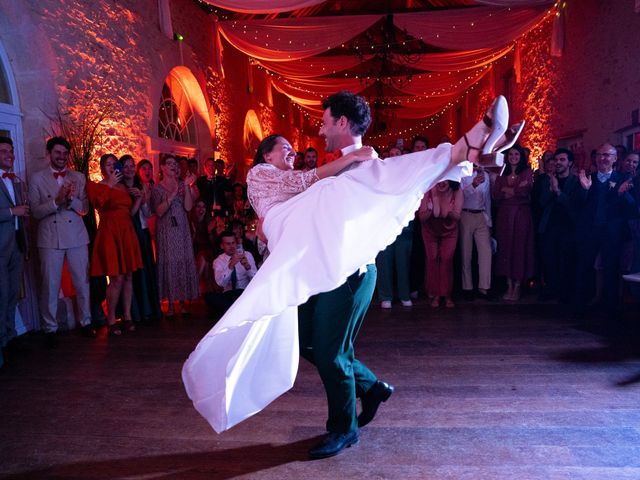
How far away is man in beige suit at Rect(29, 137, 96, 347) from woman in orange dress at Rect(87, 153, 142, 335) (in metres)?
0.14

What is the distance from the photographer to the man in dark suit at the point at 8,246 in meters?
3.54

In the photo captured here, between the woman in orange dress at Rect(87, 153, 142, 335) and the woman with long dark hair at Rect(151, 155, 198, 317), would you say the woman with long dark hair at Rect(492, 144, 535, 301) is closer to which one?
the woman with long dark hair at Rect(151, 155, 198, 317)

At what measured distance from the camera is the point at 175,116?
23.3ft

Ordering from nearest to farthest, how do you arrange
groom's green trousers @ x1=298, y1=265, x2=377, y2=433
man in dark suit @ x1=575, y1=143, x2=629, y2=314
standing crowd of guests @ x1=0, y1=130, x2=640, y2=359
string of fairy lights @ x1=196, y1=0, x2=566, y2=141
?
groom's green trousers @ x1=298, y1=265, x2=377, y2=433
standing crowd of guests @ x1=0, y1=130, x2=640, y2=359
man in dark suit @ x1=575, y1=143, x2=629, y2=314
string of fairy lights @ x1=196, y1=0, x2=566, y2=141

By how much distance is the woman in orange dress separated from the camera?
4238 mm

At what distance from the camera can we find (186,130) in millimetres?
7480

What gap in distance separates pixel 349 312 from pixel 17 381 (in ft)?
8.15

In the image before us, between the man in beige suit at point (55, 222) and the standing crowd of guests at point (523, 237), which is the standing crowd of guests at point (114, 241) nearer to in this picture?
the man in beige suit at point (55, 222)

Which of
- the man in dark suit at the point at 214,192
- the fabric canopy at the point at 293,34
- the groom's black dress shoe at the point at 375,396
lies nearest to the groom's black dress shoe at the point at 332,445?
the groom's black dress shoe at the point at 375,396

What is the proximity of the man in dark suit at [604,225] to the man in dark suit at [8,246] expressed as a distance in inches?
184

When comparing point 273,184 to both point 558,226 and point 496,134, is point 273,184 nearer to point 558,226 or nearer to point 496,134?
point 496,134

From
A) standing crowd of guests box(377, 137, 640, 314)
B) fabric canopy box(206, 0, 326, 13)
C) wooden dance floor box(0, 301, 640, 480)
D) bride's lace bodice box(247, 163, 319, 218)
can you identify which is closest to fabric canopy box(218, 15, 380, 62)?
fabric canopy box(206, 0, 326, 13)

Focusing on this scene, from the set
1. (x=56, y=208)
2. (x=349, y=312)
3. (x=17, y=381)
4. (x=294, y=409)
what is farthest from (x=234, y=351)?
(x=56, y=208)

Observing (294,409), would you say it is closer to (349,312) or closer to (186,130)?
(349,312)
